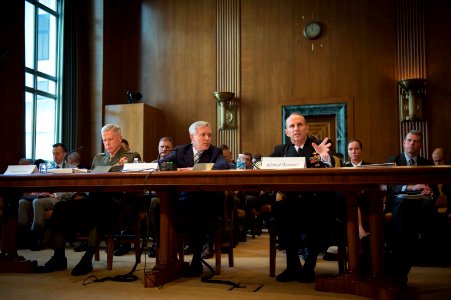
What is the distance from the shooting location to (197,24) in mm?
8586

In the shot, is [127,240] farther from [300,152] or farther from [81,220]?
[300,152]

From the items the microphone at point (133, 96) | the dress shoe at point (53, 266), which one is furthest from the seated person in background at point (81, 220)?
the microphone at point (133, 96)

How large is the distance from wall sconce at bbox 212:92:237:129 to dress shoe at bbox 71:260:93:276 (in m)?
4.90

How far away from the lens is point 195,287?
298 cm

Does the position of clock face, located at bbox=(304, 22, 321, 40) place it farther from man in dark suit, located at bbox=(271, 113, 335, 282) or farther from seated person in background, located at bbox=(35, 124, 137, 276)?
seated person in background, located at bbox=(35, 124, 137, 276)

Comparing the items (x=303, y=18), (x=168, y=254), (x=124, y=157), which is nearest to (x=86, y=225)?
(x=124, y=157)

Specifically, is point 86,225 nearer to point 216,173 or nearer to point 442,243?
point 216,173

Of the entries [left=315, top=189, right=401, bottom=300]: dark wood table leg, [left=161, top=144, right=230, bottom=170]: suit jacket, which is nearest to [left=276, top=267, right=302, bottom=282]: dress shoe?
[left=315, top=189, right=401, bottom=300]: dark wood table leg

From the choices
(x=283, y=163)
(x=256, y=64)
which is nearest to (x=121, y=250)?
(x=283, y=163)

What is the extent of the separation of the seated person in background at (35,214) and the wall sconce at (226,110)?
10.5ft

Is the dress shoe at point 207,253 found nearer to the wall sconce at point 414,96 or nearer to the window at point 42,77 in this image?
the window at point 42,77

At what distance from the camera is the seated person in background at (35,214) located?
495cm

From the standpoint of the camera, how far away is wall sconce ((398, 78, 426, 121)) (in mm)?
7070

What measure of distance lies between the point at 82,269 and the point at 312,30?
581cm
